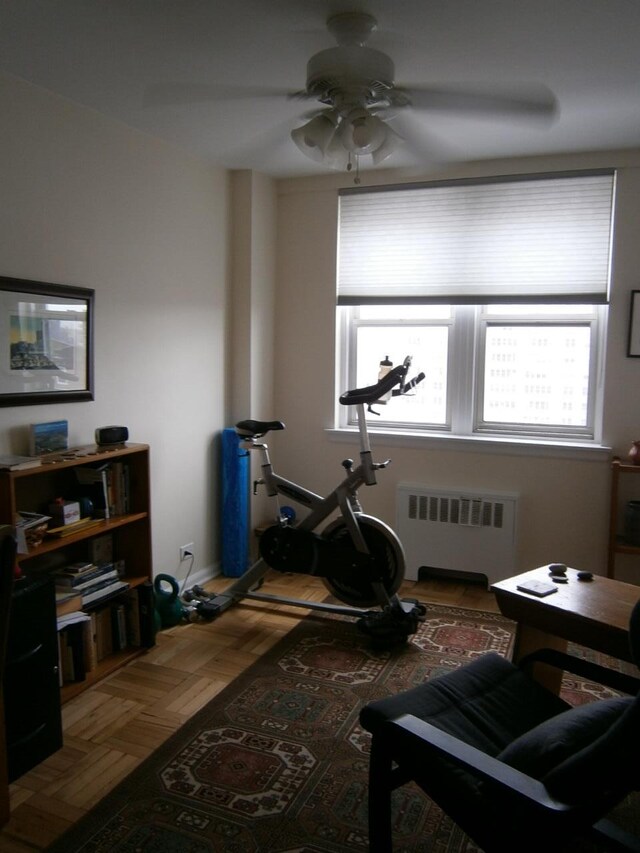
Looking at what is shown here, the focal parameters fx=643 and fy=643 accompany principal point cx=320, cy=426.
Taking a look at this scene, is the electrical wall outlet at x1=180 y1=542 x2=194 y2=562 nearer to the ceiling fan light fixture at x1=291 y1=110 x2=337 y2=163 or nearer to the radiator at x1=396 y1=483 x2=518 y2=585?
the radiator at x1=396 y1=483 x2=518 y2=585

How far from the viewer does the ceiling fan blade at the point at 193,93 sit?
2598 mm

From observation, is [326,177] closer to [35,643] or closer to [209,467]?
[209,467]

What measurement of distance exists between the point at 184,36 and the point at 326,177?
1991 millimetres

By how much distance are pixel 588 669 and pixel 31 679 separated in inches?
70.6

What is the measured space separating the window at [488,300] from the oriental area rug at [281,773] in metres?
1.54

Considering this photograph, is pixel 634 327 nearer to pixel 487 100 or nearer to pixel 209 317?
pixel 487 100

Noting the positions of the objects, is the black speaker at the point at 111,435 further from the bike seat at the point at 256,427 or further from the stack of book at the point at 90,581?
the bike seat at the point at 256,427

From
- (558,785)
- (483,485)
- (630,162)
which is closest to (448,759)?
(558,785)

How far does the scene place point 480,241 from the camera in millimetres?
3824

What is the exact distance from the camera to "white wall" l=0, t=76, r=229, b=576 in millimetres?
2639

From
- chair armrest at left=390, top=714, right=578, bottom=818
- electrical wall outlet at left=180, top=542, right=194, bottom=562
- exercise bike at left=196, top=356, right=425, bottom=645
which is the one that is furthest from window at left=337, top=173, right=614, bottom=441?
chair armrest at left=390, top=714, right=578, bottom=818

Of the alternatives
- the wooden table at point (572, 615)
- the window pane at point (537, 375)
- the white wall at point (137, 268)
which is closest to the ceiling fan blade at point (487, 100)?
the white wall at point (137, 268)

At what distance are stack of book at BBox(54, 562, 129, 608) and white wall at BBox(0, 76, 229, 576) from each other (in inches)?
22.0

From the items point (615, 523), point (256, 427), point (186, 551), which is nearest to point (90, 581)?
point (186, 551)
